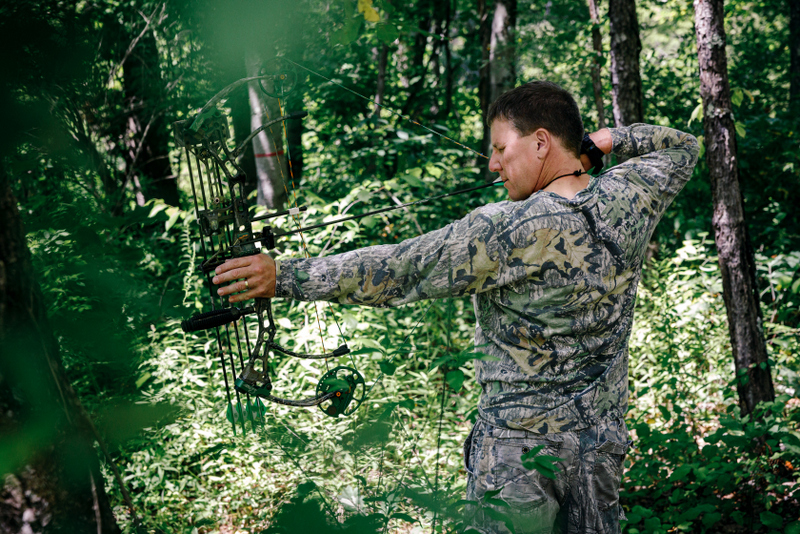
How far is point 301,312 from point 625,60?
3102mm

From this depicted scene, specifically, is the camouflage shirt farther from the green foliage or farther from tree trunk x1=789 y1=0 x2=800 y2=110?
tree trunk x1=789 y1=0 x2=800 y2=110

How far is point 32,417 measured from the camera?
4.29 feet

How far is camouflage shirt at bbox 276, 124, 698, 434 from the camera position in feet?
5.58

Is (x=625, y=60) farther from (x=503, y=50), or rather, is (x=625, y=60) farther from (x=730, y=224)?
Answer: (x=503, y=50)

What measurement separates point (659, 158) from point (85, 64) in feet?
6.16

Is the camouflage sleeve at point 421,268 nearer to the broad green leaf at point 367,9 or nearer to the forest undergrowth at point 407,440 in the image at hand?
the forest undergrowth at point 407,440

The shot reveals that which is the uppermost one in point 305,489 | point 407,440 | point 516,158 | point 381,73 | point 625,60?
point 381,73

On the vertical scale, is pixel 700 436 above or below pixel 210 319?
below

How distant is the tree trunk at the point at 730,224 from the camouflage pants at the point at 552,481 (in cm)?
196

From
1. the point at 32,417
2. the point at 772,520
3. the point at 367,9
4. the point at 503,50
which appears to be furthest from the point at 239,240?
the point at 503,50

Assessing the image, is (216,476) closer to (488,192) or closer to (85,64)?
(85,64)

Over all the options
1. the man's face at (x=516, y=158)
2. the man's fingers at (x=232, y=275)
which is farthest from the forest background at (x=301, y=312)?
the man's face at (x=516, y=158)

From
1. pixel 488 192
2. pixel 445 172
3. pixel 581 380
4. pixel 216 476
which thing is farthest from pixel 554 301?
pixel 445 172

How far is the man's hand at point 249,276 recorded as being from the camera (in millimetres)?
1715
